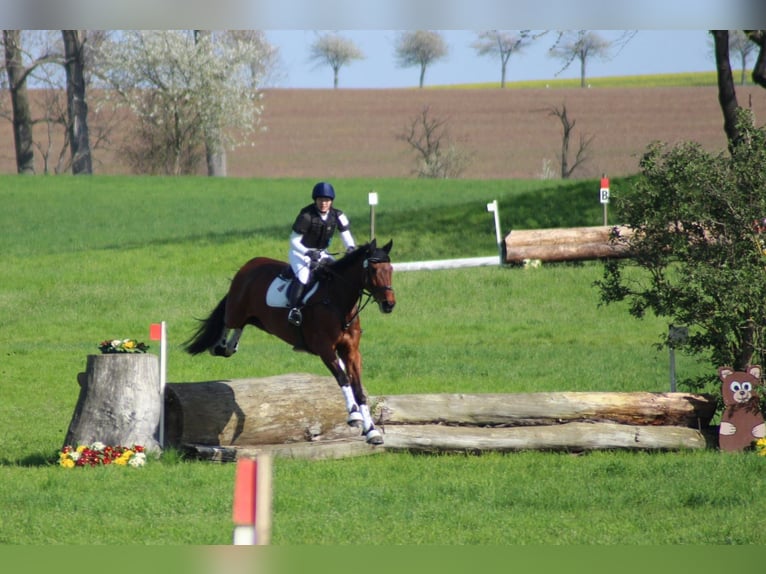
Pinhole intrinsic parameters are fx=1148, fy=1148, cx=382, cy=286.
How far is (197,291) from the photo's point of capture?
1049 inches

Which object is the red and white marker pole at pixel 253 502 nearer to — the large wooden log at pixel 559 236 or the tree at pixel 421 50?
the large wooden log at pixel 559 236

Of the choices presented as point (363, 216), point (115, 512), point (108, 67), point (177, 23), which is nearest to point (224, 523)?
point (115, 512)

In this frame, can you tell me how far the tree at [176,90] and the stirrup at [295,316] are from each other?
160 ft

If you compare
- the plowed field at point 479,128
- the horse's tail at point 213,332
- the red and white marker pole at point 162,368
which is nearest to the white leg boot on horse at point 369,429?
Answer: the red and white marker pole at point 162,368

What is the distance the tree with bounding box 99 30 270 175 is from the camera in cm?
5984

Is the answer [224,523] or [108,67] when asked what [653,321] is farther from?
[108,67]

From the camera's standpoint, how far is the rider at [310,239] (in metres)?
11.6

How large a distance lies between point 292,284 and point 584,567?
504cm

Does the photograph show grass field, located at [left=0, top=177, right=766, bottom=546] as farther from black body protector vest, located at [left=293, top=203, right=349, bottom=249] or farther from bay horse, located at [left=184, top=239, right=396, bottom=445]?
black body protector vest, located at [left=293, top=203, right=349, bottom=249]

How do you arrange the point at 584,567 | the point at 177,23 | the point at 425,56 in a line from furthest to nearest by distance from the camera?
the point at 425,56, the point at 584,567, the point at 177,23

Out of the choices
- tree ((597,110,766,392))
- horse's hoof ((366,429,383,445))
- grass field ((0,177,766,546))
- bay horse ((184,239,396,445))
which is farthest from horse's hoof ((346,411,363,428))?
tree ((597,110,766,392))

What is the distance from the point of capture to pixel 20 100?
59156 mm

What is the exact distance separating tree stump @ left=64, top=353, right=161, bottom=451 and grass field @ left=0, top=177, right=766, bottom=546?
0.44m

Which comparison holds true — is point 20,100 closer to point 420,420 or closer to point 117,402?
point 117,402
